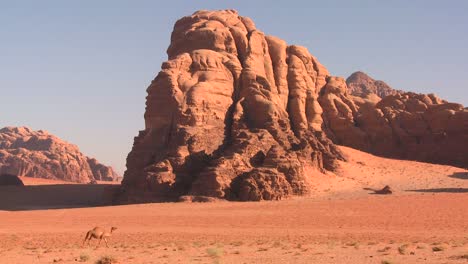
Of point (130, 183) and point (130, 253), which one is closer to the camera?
point (130, 253)

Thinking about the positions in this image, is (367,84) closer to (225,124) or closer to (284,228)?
(225,124)

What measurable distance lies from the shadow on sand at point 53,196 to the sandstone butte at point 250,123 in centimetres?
468

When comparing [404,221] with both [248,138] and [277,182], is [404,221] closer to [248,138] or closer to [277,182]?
[277,182]

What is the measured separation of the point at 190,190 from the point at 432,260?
23.9 meters

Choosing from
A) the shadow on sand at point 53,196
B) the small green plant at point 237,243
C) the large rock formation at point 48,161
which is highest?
the large rock formation at point 48,161

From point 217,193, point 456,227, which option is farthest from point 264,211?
point 456,227

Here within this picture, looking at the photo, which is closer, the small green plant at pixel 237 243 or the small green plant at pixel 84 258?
the small green plant at pixel 84 258

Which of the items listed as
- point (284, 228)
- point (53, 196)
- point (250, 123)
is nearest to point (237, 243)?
point (284, 228)

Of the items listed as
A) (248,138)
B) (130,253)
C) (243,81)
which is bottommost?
(130,253)

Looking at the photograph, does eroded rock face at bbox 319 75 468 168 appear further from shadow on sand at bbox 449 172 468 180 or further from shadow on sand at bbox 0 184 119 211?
shadow on sand at bbox 0 184 119 211

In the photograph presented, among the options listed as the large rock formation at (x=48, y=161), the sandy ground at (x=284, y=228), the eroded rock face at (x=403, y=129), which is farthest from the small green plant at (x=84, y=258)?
the large rock formation at (x=48, y=161)

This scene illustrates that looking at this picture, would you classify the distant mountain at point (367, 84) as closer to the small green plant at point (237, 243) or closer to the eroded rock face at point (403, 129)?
the eroded rock face at point (403, 129)

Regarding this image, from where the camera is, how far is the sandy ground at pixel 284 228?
1931 cm

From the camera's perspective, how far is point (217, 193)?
38.7 metres
